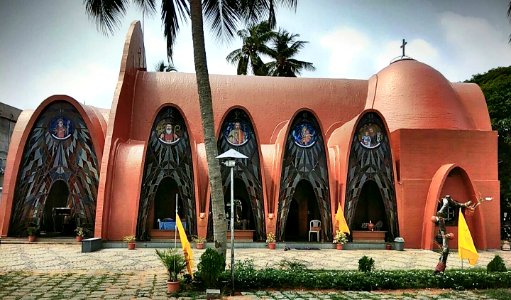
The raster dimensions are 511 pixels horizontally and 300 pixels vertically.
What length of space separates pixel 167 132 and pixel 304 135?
5.50 m

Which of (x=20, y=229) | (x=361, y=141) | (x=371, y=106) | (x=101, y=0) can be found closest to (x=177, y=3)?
(x=101, y=0)

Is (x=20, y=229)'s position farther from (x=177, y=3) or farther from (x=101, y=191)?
(x=177, y=3)

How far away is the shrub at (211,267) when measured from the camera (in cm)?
905

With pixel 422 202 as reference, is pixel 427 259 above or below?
below

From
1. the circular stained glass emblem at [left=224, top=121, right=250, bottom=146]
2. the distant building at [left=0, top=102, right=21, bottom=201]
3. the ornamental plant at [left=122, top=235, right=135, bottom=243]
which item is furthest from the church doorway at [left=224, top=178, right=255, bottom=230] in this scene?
the distant building at [left=0, top=102, right=21, bottom=201]

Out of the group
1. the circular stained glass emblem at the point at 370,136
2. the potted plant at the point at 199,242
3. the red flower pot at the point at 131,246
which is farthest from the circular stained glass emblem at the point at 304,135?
the red flower pot at the point at 131,246

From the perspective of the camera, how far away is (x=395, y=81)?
78.7 ft

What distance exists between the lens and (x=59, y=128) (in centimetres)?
1956

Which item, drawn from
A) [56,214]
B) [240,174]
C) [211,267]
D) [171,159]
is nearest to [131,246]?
[171,159]

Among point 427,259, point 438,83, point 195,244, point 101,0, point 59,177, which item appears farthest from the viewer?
point 438,83

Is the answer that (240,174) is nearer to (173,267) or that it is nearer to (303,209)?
(303,209)

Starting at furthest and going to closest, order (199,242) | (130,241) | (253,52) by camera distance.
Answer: (253,52) < (199,242) < (130,241)

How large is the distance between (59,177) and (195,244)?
20.6ft

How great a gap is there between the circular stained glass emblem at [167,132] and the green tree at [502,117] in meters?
19.6
